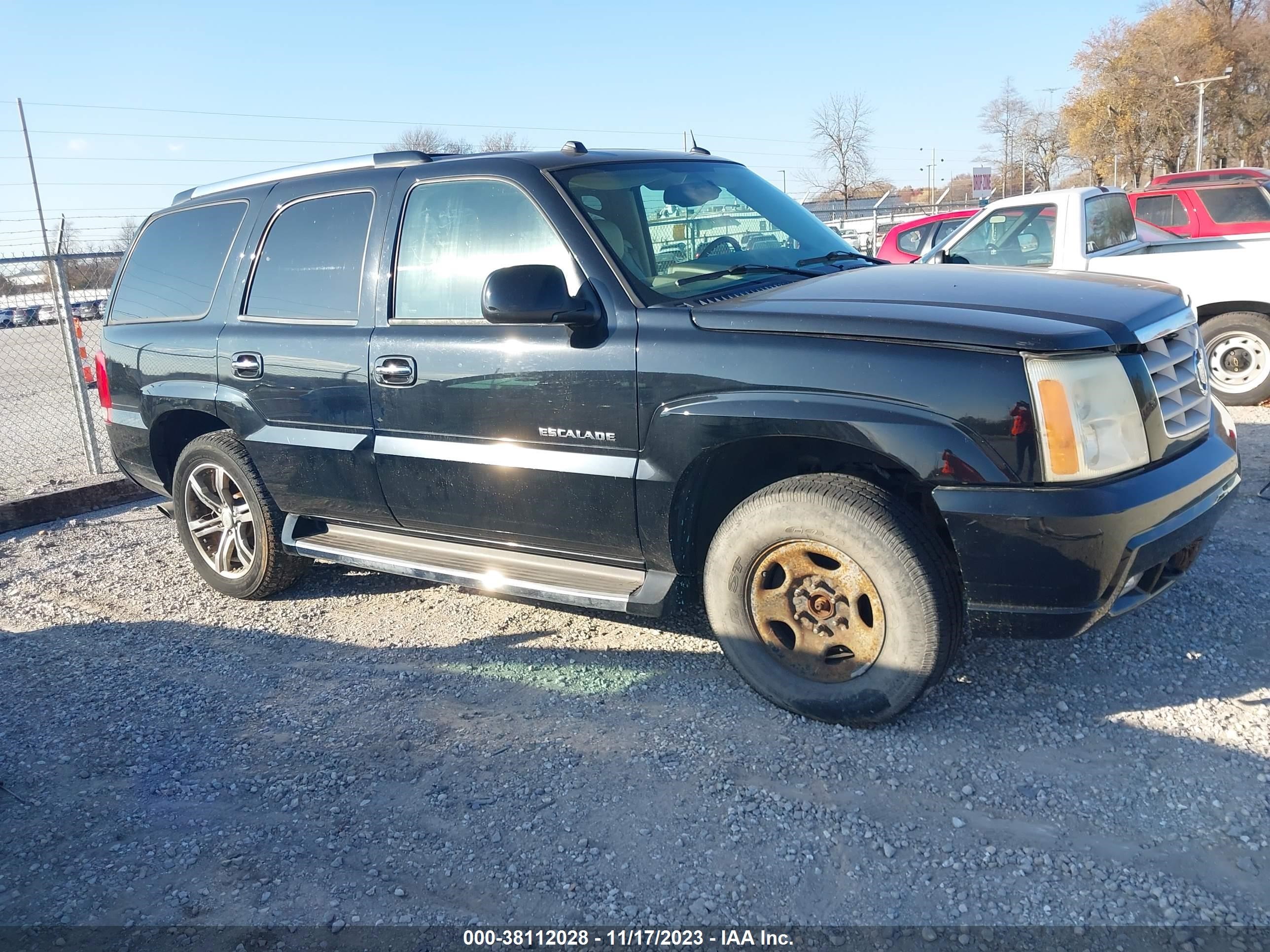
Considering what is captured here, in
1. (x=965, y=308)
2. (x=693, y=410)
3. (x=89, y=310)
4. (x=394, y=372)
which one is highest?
(x=89, y=310)

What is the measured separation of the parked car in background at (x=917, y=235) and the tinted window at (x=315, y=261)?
8296 millimetres

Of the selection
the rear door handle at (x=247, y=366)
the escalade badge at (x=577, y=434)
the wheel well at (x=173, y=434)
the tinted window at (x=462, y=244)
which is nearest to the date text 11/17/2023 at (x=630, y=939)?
the escalade badge at (x=577, y=434)

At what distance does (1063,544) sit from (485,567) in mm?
2231

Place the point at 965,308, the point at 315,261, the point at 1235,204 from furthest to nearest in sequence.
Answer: the point at 1235,204 < the point at 315,261 < the point at 965,308

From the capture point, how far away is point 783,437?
340 cm

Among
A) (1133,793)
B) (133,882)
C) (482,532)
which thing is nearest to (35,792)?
(133,882)

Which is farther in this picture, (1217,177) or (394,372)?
(1217,177)

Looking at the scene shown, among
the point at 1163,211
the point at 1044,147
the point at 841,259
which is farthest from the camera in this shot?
the point at 1044,147

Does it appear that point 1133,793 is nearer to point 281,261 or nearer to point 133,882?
point 133,882

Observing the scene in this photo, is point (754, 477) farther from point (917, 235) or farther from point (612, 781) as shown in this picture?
point (917, 235)

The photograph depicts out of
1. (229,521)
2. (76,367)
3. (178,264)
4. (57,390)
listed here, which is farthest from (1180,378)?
(57,390)

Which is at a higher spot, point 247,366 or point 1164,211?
point 1164,211

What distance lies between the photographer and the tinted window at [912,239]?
12.0m

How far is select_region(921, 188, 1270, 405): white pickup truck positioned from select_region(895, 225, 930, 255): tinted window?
362 centimetres
